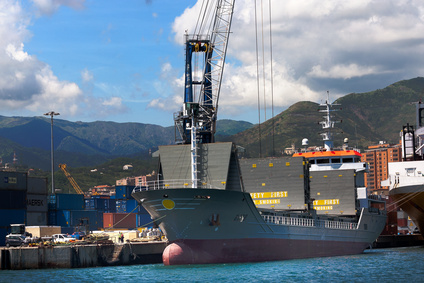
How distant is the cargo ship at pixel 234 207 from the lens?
41.9 m

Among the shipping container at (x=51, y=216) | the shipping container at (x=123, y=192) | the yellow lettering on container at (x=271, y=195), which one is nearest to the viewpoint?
the yellow lettering on container at (x=271, y=195)

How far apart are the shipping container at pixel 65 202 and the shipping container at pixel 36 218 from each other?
16.9 ft

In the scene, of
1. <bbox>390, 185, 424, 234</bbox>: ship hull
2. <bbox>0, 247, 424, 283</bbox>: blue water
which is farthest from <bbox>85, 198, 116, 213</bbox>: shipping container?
<bbox>0, 247, 424, 283</bbox>: blue water

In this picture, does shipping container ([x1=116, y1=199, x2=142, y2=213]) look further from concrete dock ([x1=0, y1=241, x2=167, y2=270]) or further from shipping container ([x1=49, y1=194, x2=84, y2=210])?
concrete dock ([x1=0, y1=241, x2=167, y2=270])

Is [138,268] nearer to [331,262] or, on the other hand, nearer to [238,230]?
[238,230]

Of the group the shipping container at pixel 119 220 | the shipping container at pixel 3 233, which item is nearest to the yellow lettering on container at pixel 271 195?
the shipping container at pixel 3 233

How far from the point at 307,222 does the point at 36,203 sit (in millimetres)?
32480

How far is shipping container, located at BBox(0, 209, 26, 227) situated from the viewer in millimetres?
58062

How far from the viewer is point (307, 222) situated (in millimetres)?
50375

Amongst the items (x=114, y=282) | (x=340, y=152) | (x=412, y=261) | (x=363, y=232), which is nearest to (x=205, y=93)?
(x=340, y=152)

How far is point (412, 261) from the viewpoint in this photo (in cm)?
4769

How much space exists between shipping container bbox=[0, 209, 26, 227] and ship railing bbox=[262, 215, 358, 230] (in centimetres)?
2773

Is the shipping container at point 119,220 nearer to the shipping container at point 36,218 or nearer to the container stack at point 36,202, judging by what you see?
the shipping container at point 36,218

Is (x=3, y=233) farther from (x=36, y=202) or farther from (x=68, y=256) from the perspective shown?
(x=68, y=256)
